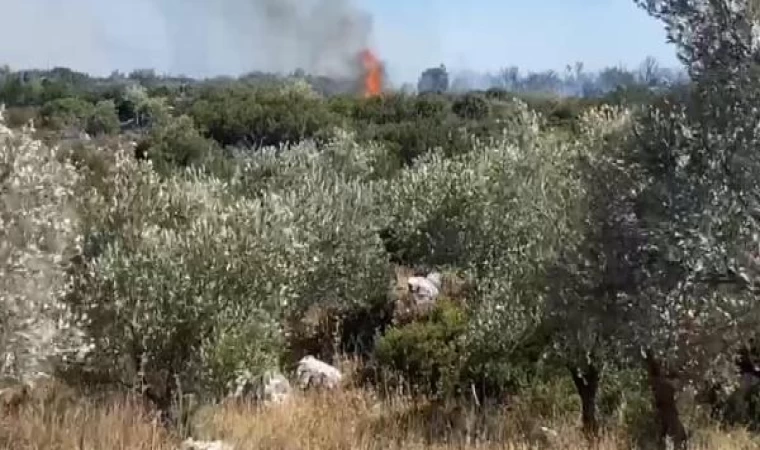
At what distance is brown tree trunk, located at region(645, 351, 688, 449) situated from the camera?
350 inches

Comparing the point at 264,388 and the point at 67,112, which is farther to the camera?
the point at 67,112

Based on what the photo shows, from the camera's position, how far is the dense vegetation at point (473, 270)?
22.7ft

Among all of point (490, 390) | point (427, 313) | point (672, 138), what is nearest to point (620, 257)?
point (672, 138)

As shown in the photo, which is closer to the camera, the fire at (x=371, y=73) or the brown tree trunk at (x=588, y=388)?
the brown tree trunk at (x=588, y=388)

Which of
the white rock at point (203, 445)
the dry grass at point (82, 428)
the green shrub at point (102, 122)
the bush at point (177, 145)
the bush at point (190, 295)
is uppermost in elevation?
the green shrub at point (102, 122)

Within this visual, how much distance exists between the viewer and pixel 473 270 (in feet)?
60.2

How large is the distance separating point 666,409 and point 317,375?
6.28 meters

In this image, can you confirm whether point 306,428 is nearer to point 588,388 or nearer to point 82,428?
point 82,428

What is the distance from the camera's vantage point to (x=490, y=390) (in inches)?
522

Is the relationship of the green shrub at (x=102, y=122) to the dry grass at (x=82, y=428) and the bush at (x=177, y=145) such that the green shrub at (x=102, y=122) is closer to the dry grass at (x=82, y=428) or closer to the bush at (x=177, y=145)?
the bush at (x=177, y=145)

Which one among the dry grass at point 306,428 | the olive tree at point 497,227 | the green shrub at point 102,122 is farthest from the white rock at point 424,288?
the green shrub at point 102,122

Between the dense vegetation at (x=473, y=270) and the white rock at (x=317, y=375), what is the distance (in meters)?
0.41

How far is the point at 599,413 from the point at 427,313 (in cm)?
606

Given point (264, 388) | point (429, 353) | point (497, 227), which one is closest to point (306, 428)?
point (264, 388)
